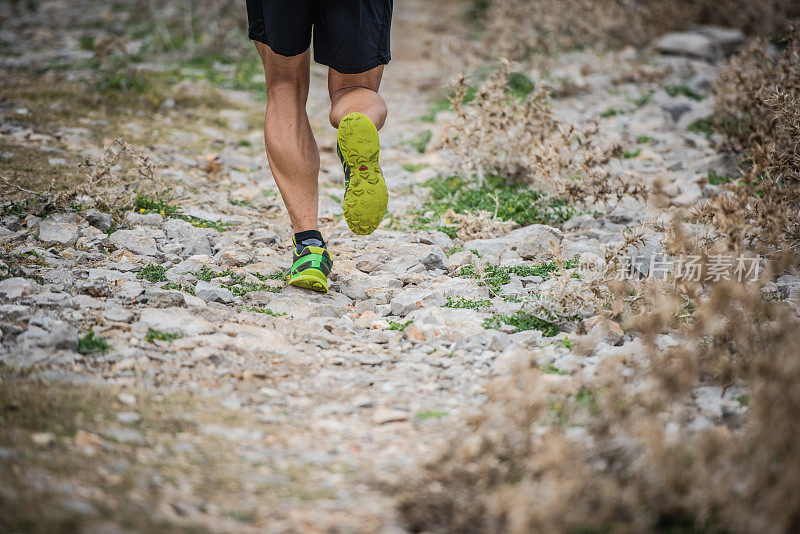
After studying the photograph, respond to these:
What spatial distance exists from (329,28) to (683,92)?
4526 mm

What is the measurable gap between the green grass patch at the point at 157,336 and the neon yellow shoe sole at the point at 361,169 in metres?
0.79

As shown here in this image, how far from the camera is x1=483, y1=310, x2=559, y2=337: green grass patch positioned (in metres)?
2.51

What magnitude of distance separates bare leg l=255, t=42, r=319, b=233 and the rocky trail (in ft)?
1.25

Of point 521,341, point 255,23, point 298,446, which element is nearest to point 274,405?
point 298,446

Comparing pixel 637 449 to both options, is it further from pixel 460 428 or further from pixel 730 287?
pixel 730 287

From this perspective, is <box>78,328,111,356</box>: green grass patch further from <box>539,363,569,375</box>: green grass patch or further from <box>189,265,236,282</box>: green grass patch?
<box>539,363,569,375</box>: green grass patch

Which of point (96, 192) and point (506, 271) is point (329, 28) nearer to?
point (506, 271)

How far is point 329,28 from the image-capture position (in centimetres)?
264

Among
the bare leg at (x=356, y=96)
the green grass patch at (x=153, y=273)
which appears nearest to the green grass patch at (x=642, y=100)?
the bare leg at (x=356, y=96)

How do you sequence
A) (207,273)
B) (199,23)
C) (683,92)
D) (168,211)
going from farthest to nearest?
(199,23)
(683,92)
(168,211)
(207,273)

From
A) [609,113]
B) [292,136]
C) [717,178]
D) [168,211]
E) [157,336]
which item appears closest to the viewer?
[157,336]

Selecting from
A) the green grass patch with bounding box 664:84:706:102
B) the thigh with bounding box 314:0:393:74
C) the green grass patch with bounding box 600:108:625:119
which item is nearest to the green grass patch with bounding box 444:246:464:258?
the thigh with bounding box 314:0:393:74

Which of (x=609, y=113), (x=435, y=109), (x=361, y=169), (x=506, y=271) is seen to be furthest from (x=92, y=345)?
(x=609, y=113)

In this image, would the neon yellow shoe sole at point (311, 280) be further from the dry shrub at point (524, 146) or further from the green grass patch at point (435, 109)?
the green grass patch at point (435, 109)
